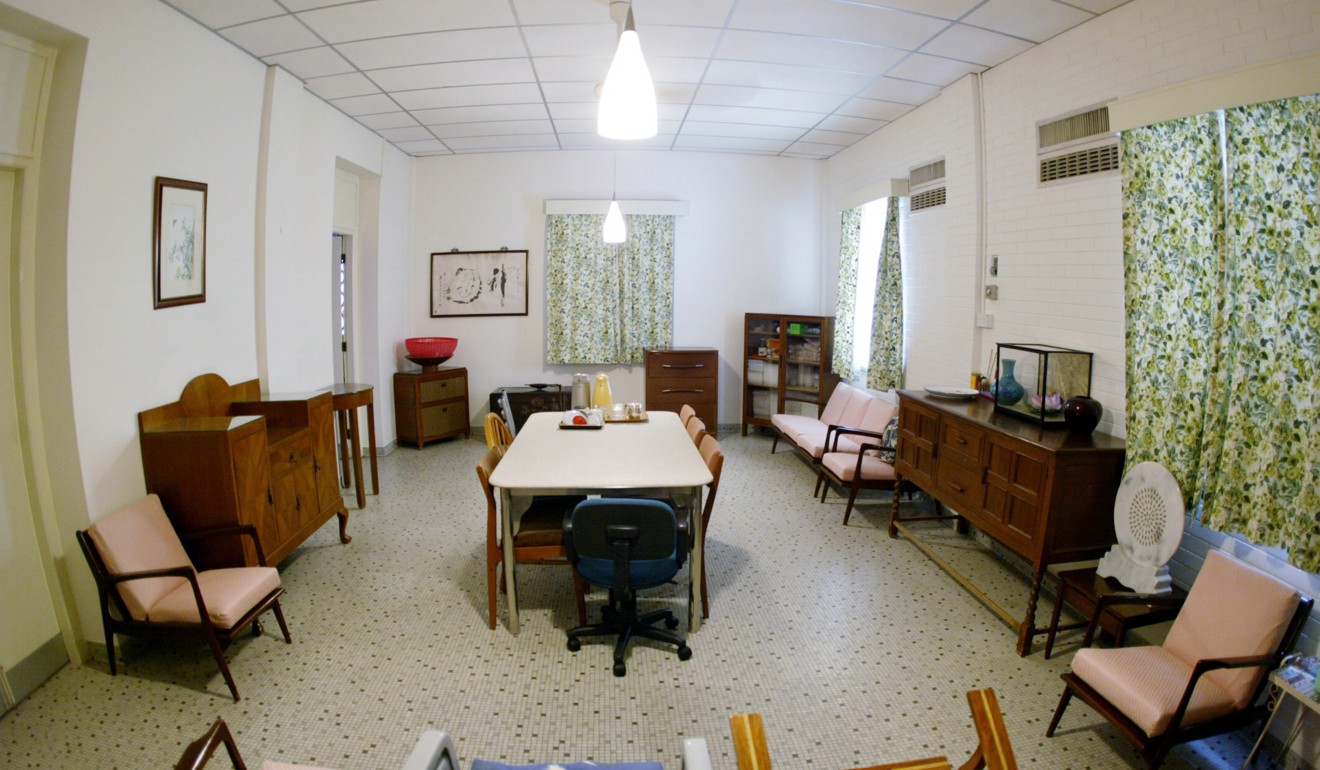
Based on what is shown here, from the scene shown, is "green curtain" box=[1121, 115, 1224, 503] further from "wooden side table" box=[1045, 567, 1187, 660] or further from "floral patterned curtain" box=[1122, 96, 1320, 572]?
"wooden side table" box=[1045, 567, 1187, 660]

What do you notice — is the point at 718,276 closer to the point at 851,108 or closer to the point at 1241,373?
the point at 851,108

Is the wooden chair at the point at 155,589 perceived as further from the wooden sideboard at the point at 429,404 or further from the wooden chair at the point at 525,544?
the wooden sideboard at the point at 429,404

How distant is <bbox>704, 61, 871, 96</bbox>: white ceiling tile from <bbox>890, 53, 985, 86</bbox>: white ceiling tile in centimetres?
25

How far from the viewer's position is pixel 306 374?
14.5 ft

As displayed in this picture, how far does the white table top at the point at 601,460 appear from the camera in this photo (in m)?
2.77

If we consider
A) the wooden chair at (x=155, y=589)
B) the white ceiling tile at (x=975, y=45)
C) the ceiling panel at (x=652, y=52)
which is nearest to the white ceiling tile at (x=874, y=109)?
the ceiling panel at (x=652, y=52)

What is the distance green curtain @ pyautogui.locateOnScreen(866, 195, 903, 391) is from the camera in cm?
501

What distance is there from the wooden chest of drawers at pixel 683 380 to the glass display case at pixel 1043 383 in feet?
10.9

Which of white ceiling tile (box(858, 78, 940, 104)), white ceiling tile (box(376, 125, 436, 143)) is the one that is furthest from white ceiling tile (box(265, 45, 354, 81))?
white ceiling tile (box(858, 78, 940, 104))

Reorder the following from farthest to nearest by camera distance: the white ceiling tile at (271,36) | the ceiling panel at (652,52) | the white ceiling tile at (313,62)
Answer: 1. the white ceiling tile at (313,62)
2. the white ceiling tile at (271,36)
3. the ceiling panel at (652,52)

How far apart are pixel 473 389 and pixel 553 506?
3.87 m

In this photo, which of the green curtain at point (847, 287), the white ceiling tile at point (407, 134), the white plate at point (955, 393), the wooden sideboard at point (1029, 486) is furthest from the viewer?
the green curtain at point (847, 287)

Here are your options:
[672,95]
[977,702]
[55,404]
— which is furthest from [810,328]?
[55,404]

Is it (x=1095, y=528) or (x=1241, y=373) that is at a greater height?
(x=1241, y=373)
